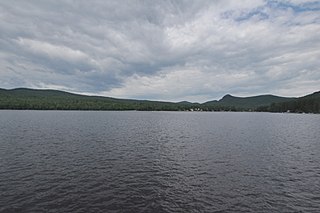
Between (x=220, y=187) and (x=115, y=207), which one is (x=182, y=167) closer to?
(x=220, y=187)

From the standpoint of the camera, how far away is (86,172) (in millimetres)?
30750

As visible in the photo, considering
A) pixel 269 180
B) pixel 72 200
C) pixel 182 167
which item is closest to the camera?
pixel 72 200

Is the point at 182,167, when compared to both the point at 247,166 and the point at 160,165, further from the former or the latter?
the point at 247,166

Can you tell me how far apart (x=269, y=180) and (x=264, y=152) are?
1908 centimetres

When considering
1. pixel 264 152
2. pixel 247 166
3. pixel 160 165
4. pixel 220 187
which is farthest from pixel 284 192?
pixel 264 152

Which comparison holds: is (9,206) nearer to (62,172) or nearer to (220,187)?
(62,172)

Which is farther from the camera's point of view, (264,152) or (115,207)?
(264,152)

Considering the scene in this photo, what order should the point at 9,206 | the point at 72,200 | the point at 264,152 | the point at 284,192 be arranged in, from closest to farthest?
1. the point at 9,206
2. the point at 72,200
3. the point at 284,192
4. the point at 264,152

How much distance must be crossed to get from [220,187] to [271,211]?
644 cm

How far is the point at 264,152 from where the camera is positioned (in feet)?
153

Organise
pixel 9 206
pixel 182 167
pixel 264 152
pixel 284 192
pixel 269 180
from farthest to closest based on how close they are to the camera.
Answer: pixel 264 152, pixel 182 167, pixel 269 180, pixel 284 192, pixel 9 206

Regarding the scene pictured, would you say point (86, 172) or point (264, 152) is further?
point (264, 152)

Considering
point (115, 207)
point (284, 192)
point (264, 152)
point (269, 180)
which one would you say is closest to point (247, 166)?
point (269, 180)

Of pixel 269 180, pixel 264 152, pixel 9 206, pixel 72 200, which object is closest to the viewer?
pixel 9 206
